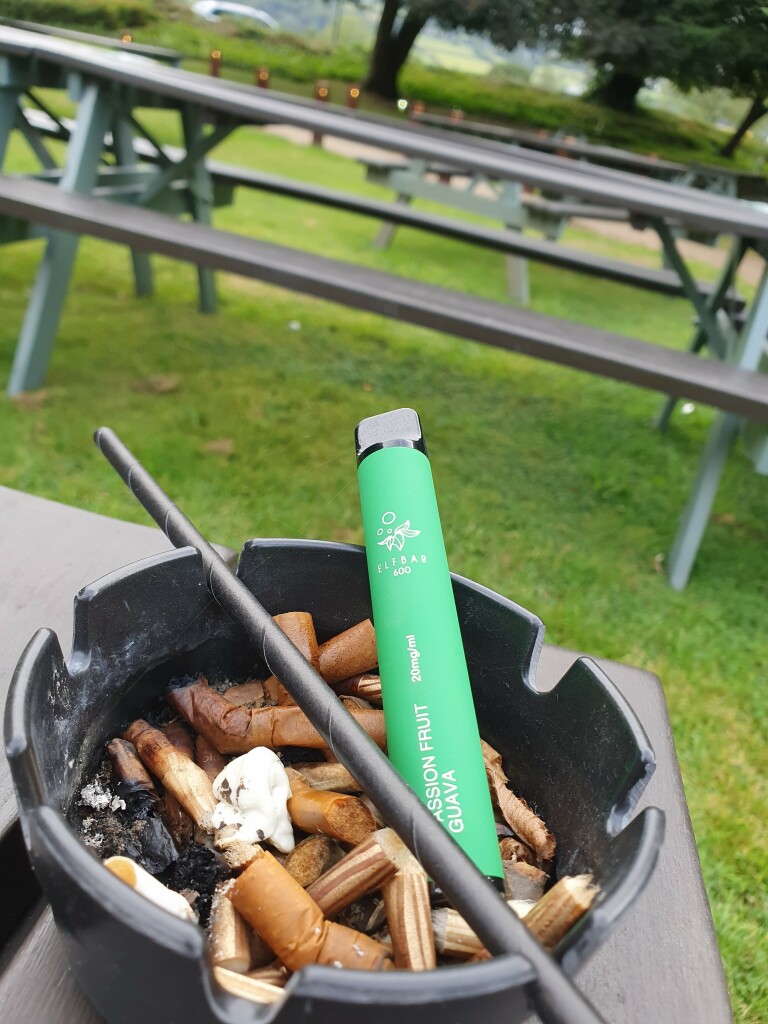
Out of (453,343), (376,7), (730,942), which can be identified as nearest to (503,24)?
(453,343)

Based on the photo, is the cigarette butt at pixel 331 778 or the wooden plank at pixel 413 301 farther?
the wooden plank at pixel 413 301

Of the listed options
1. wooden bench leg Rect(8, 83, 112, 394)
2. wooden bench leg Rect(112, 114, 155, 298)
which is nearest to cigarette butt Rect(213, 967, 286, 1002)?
wooden bench leg Rect(8, 83, 112, 394)

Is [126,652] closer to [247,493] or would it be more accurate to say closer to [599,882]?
[599,882]

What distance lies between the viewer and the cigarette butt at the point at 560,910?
16.2 inches

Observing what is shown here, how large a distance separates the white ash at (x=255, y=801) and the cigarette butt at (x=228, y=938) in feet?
0.17

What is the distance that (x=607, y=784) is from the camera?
50 centimetres

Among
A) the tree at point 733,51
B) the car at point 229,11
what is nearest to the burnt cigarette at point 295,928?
the tree at point 733,51

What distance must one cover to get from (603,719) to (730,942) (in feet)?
3.97

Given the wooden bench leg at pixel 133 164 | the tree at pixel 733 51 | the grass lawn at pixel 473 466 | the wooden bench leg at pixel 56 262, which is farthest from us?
the tree at pixel 733 51

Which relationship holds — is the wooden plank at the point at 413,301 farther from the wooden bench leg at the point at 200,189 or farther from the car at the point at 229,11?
the car at the point at 229,11

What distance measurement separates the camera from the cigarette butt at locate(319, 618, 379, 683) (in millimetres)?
633

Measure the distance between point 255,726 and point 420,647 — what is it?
5.8 inches

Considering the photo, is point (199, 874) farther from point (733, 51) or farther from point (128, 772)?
point (733, 51)

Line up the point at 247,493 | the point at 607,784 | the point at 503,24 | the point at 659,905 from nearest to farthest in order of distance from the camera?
1. the point at 607,784
2. the point at 659,905
3. the point at 247,493
4. the point at 503,24
